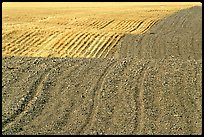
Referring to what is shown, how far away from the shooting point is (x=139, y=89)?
405 inches

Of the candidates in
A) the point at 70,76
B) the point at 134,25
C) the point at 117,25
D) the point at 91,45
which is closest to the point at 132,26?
the point at 134,25

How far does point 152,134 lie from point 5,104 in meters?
3.67

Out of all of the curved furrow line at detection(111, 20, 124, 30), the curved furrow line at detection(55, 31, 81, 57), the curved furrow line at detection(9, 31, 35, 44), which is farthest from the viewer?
the curved furrow line at detection(111, 20, 124, 30)

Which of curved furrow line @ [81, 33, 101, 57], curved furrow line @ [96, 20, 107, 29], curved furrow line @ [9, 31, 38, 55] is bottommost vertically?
curved furrow line @ [96, 20, 107, 29]

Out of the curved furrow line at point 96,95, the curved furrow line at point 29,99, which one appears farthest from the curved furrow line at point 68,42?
the curved furrow line at point 29,99

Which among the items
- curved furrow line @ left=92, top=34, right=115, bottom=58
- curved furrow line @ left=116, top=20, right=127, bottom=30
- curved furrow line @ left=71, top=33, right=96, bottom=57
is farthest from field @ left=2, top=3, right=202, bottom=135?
curved furrow line @ left=116, top=20, right=127, bottom=30

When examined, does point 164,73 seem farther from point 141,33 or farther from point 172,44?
point 141,33

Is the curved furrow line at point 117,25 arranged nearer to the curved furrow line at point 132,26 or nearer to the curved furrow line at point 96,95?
the curved furrow line at point 132,26

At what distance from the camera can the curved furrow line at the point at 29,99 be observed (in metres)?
8.78

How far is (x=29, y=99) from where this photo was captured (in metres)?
9.69

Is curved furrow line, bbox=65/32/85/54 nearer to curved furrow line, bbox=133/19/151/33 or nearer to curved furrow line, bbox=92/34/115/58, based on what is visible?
curved furrow line, bbox=92/34/115/58

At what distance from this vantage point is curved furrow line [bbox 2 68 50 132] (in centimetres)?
878

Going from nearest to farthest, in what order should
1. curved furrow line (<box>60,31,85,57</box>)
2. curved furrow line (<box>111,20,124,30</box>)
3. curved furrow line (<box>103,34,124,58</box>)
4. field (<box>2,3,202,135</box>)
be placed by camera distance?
field (<box>2,3,202,135</box>) → curved furrow line (<box>60,31,85,57</box>) → curved furrow line (<box>103,34,124,58</box>) → curved furrow line (<box>111,20,124,30</box>)

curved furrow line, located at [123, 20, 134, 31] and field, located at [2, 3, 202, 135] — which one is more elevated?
field, located at [2, 3, 202, 135]
